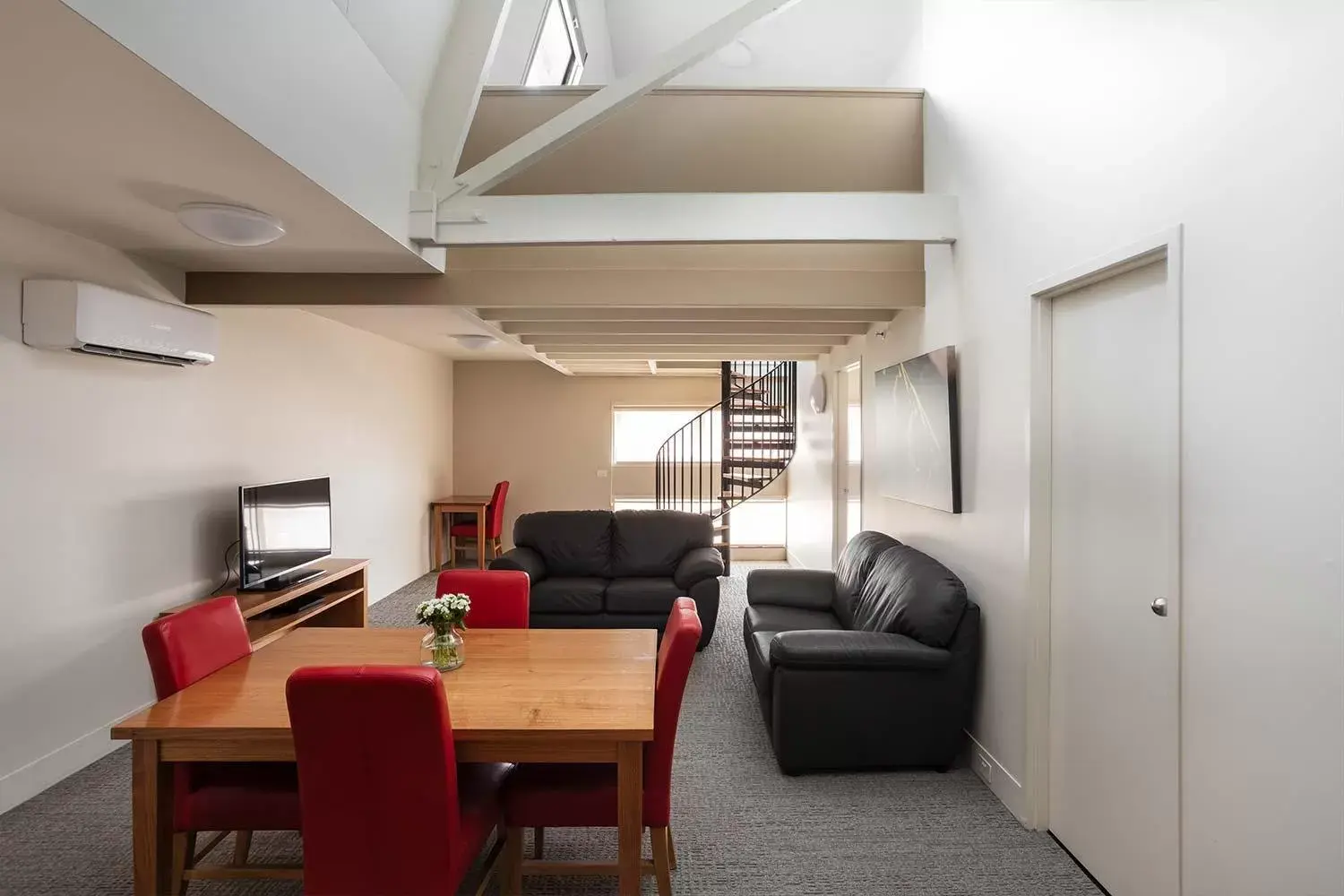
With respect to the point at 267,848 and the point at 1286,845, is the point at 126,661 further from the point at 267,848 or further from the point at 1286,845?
the point at 1286,845

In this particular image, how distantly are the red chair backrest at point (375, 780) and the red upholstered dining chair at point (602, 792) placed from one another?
0.30 m

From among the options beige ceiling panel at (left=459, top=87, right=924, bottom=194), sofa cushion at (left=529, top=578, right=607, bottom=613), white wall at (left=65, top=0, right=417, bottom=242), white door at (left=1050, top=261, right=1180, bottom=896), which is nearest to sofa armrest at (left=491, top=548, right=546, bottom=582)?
sofa cushion at (left=529, top=578, right=607, bottom=613)

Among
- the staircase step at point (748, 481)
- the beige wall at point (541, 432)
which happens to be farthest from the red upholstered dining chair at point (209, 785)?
the beige wall at point (541, 432)

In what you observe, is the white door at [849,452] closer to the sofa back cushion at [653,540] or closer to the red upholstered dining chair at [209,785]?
the sofa back cushion at [653,540]

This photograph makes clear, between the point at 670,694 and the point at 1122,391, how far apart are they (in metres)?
1.68

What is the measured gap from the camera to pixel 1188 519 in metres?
1.69

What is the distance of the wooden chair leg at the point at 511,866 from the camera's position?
198cm

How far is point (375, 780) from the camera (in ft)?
5.05

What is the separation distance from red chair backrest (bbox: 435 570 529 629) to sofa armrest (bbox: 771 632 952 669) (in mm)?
1146

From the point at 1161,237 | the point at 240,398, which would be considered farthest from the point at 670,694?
the point at 240,398

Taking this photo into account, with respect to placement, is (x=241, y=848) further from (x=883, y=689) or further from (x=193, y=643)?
(x=883, y=689)

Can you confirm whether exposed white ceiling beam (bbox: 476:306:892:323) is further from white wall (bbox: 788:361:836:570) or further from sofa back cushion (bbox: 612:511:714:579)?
white wall (bbox: 788:361:836:570)

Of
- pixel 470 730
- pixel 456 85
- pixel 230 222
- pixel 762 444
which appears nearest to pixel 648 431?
pixel 762 444

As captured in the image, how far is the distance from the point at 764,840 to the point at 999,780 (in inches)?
41.2
